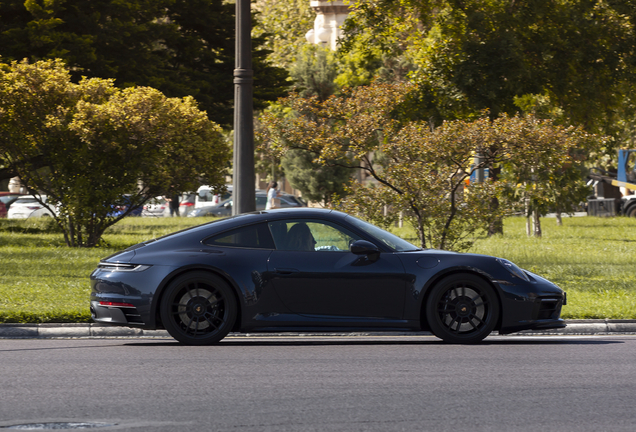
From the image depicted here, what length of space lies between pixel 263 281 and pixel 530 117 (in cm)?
777

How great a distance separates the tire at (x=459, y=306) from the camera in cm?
840

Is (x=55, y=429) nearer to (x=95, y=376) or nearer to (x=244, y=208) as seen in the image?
(x=95, y=376)

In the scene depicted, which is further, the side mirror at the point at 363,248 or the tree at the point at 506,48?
the tree at the point at 506,48

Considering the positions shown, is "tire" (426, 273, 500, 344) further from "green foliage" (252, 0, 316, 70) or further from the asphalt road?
"green foliage" (252, 0, 316, 70)

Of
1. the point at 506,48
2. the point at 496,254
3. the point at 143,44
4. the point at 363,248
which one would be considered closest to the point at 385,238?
the point at 363,248

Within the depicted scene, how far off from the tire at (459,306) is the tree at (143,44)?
1873 centimetres

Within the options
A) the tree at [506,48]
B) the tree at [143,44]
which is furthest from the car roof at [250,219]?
the tree at [143,44]

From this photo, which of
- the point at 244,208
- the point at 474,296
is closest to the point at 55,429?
the point at 474,296

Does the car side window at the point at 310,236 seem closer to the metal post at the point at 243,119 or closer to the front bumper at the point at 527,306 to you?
the front bumper at the point at 527,306

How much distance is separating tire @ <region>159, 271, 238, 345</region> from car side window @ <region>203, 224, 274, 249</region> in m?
0.39

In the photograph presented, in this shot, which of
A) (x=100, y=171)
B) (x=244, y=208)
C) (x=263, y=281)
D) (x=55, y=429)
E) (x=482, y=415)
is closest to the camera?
(x=55, y=429)

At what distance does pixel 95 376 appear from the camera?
7.09 m

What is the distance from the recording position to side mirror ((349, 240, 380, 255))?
8391mm

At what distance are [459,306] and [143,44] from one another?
24.0 meters
